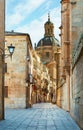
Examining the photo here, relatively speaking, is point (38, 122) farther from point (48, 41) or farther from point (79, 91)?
point (48, 41)

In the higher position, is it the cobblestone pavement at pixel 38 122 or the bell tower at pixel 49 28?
the bell tower at pixel 49 28

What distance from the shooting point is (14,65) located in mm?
38000

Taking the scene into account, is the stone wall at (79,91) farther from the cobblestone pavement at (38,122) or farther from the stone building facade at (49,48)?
the stone building facade at (49,48)

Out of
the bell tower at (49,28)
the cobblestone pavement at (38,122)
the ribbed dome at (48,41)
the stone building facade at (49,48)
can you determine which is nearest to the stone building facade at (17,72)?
the cobblestone pavement at (38,122)

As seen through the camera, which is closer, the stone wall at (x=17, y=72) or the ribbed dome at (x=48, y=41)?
the stone wall at (x=17, y=72)

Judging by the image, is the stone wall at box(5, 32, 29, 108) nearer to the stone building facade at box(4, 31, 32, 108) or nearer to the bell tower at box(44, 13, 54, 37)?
the stone building facade at box(4, 31, 32, 108)

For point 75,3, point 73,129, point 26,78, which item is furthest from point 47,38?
point 73,129

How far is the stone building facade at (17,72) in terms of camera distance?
3753 cm

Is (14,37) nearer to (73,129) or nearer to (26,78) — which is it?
(26,78)

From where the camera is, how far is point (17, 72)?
38.1 metres

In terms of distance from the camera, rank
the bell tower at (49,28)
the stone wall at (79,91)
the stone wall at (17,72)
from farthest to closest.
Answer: the bell tower at (49,28)
the stone wall at (17,72)
the stone wall at (79,91)

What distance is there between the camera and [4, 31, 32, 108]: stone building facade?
3753cm

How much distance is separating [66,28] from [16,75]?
8093mm

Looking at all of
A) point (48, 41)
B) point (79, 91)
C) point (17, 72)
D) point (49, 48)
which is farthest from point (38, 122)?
point (48, 41)
